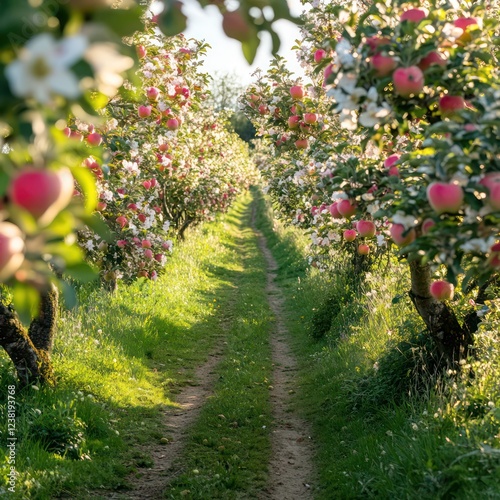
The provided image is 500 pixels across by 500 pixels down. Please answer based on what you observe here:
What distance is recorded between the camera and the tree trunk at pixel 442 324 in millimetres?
5629

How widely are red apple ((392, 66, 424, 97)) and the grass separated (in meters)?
3.66

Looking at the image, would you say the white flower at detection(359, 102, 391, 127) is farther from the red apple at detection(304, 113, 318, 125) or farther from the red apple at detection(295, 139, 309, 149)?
the red apple at detection(295, 139, 309, 149)

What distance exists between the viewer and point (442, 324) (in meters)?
5.79

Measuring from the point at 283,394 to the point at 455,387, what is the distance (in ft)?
10.4

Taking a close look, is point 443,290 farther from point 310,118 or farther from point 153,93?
point 153,93

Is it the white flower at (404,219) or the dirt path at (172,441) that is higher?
the white flower at (404,219)

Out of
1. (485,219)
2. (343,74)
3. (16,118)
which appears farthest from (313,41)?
(16,118)

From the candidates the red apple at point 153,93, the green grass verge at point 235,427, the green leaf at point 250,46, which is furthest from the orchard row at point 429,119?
the red apple at point 153,93

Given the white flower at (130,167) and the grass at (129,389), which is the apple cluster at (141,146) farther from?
the grass at (129,389)

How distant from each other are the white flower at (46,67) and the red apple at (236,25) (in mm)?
728

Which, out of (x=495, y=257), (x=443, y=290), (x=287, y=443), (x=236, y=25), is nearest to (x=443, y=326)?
(x=287, y=443)

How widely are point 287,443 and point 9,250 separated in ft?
18.0

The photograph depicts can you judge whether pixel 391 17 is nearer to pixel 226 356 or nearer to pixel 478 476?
pixel 478 476

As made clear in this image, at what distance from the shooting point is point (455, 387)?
500 cm
